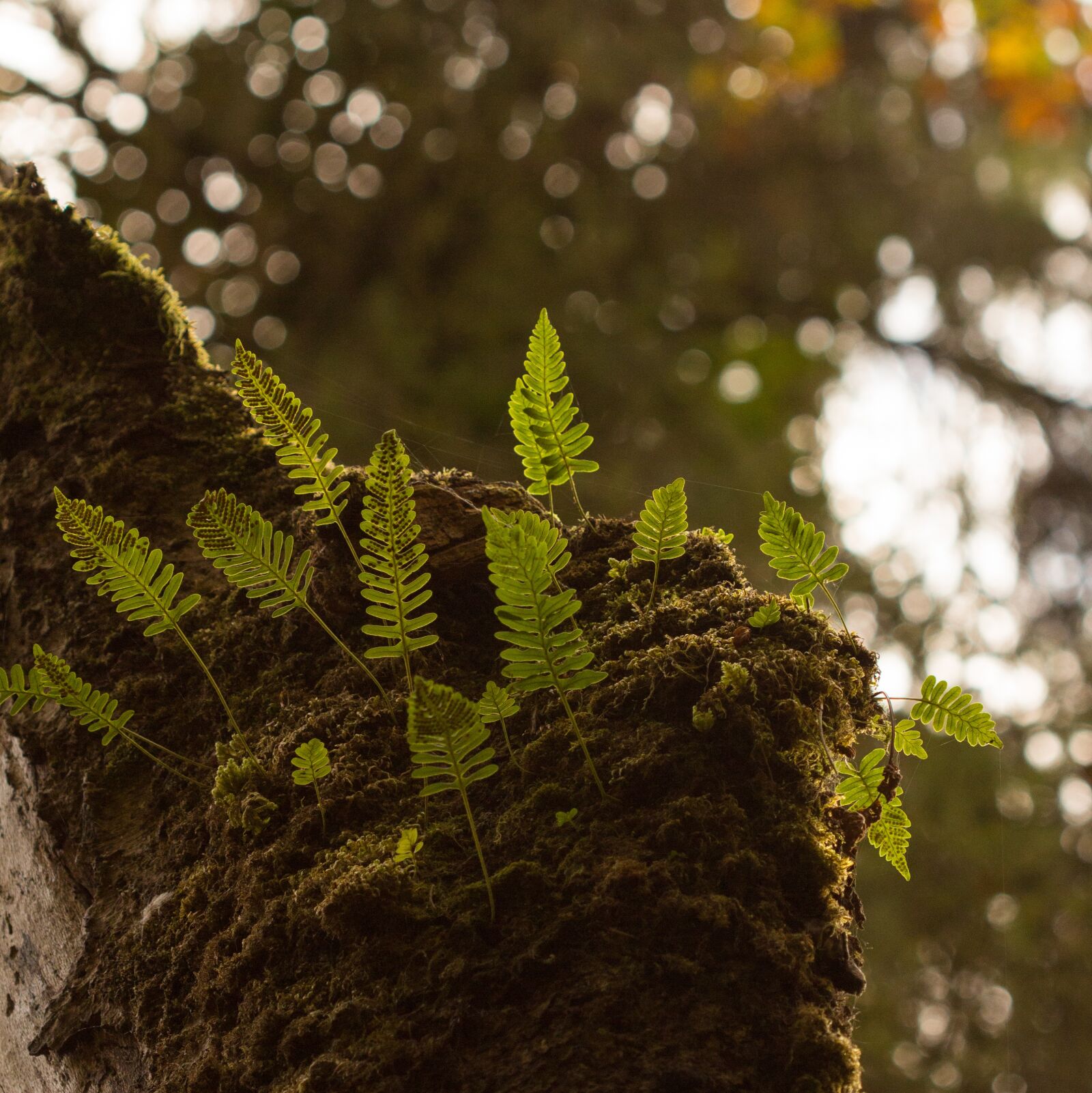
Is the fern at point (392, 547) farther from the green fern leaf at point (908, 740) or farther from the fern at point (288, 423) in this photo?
the green fern leaf at point (908, 740)

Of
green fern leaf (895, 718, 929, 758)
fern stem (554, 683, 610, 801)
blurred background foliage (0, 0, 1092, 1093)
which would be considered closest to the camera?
fern stem (554, 683, 610, 801)

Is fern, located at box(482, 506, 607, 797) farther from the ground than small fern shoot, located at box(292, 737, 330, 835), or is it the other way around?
fern, located at box(482, 506, 607, 797)

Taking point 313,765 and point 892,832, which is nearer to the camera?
point 313,765

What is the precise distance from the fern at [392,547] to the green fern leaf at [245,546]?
0.10 metres

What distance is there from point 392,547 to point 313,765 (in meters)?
0.27

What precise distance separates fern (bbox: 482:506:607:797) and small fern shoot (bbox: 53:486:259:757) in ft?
1.34

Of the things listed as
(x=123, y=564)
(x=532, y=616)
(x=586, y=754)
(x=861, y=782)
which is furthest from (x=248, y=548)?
(x=861, y=782)

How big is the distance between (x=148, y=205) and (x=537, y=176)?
249 centimetres

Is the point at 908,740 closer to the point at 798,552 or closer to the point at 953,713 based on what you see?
the point at 953,713

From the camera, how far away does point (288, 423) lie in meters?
1.26

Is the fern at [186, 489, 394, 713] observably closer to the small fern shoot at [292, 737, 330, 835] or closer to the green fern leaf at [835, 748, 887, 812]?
the small fern shoot at [292, 737, 330, 835]

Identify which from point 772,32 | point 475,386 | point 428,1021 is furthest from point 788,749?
point 772,32

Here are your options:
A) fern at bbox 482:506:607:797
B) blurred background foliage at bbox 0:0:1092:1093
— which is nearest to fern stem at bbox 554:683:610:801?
fern at bbox 482:506:607:797

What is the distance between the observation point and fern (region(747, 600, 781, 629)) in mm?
1176
